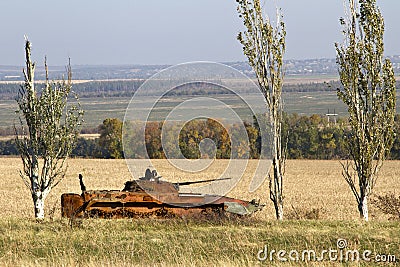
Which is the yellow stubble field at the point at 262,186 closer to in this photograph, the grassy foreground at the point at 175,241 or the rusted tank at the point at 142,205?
the rusted tank at the point at 142,205

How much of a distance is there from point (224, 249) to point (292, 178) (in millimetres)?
35777

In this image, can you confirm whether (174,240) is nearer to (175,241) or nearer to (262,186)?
(175,241)

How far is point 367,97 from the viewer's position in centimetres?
1764

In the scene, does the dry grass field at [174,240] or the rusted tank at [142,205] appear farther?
the rusted tank at [142,205]

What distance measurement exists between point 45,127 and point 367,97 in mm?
8694

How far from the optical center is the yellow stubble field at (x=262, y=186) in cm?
2600

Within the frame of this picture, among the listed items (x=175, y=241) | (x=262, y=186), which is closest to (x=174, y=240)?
(x=175, y=241)

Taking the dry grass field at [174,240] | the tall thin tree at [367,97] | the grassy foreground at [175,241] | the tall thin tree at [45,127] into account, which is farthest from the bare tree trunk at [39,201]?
the tall thin tree at [367,97]

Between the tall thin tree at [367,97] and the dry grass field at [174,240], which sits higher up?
the tall thin tree at [367,97]

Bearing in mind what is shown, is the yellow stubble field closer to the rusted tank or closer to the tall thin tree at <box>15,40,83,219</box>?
the tall thin tree at <box>15,40,83,219</box>

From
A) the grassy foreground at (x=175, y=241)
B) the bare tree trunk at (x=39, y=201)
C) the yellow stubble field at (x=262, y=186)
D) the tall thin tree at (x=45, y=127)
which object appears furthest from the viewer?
the yellow stubble field at (x=262, y=186)

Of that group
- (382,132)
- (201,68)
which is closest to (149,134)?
(201,68)

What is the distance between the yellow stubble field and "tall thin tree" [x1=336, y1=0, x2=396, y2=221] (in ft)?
11.0

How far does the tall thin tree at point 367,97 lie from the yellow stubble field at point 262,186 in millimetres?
3346
